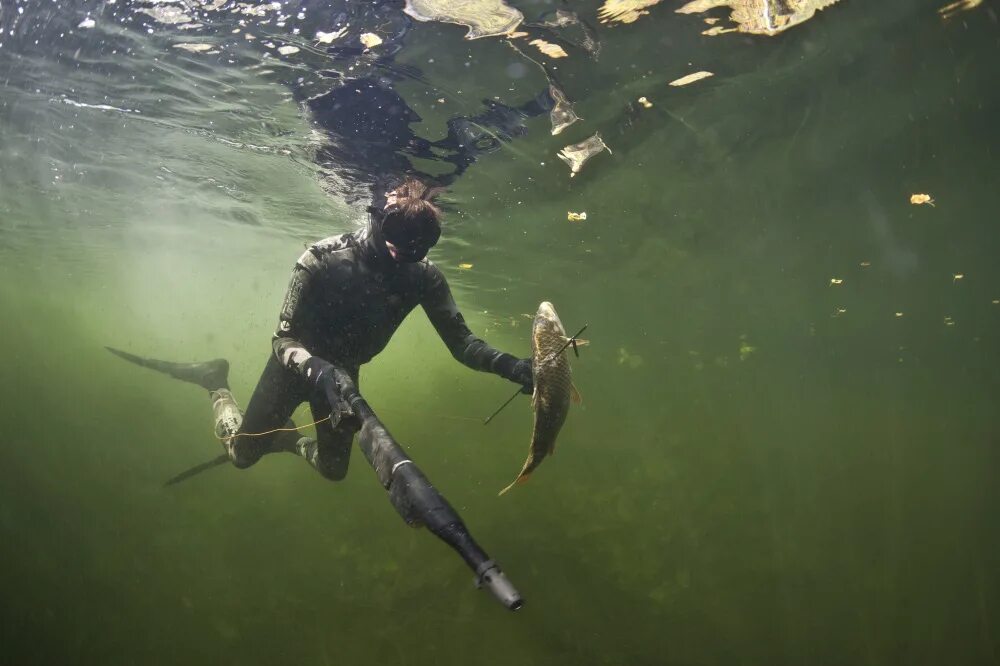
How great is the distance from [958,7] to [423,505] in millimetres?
9805

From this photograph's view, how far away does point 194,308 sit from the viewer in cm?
5450

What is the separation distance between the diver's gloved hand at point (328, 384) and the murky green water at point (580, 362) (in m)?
1.64

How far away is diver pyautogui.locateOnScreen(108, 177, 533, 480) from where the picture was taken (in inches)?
195

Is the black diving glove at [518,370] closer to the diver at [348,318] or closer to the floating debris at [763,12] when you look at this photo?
the diver at [348,318]

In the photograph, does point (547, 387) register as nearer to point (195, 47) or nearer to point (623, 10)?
point (623, 10)

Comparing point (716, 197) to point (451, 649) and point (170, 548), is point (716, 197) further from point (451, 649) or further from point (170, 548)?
point (170, 548)

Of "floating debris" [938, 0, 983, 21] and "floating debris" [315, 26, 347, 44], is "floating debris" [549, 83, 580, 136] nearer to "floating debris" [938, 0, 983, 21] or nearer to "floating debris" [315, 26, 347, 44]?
"floating debris" [315, 26, 347, 44]

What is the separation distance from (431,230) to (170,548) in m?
15.4

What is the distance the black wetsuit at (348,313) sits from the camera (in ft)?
17.7

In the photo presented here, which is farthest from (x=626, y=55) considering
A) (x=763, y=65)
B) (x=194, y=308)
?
(x=194, y=308)

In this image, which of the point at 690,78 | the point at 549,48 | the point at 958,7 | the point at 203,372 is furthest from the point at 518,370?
the point at 958,7

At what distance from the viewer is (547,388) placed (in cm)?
308

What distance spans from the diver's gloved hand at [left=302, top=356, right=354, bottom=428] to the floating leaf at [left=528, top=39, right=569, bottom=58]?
544 cm

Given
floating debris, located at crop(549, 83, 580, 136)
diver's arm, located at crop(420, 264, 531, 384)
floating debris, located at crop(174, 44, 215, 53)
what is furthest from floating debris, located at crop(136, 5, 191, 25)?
floating debris, located at crop(549, 83, 580, 136)
